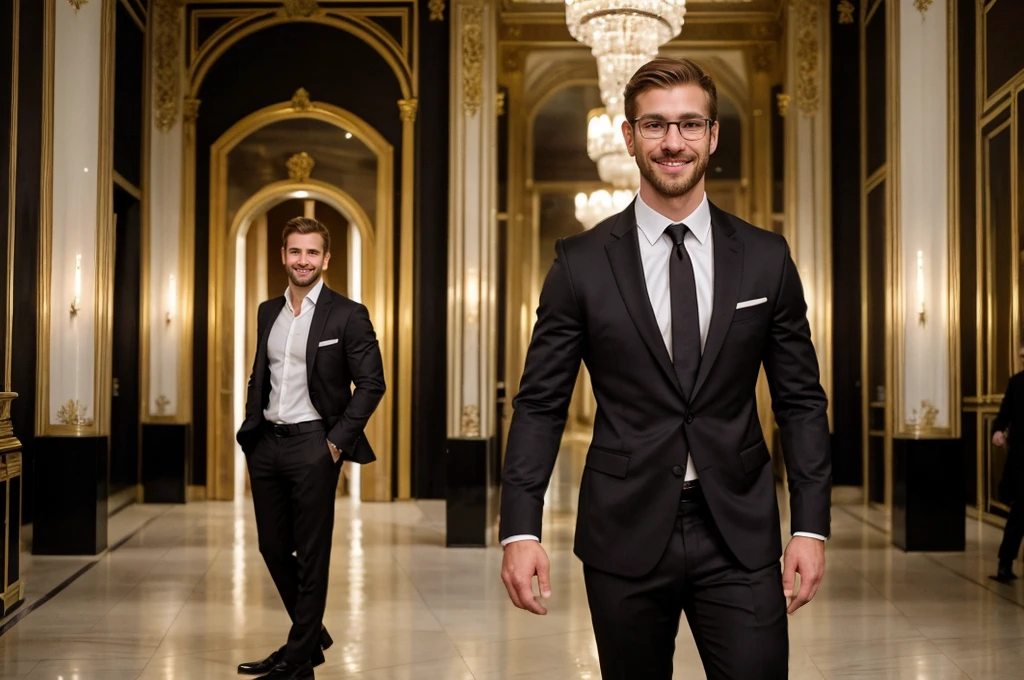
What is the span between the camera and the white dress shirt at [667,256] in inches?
83.0

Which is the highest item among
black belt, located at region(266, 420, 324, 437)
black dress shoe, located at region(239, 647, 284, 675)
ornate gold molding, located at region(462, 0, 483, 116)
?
ornate gold molding, located at region(462, 0, 483, 116)

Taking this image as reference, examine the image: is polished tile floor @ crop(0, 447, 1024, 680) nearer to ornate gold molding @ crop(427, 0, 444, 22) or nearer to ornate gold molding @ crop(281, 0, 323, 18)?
ornate gold molding @ crop(427, 0, 444, 22)

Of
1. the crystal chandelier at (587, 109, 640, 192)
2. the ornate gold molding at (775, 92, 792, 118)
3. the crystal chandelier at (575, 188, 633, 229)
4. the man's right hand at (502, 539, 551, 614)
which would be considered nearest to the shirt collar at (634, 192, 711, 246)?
the man's right hand at (502, 539, 551, 614)

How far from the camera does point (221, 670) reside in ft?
14.6

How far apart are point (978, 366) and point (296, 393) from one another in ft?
22.2

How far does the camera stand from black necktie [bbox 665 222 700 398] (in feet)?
6.79

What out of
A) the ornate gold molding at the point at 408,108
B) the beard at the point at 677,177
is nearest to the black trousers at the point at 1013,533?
the beard at the point at 677,177

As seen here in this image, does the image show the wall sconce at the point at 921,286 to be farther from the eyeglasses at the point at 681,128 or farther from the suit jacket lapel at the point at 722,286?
the eyeglasses at the point at 681,128

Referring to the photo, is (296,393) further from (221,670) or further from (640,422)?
(640,422)

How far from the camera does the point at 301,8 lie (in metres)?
10.3

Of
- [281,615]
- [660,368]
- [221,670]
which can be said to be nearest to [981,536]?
[281,615]

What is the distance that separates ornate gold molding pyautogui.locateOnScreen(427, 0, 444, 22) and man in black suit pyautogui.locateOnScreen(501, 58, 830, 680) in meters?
8.39

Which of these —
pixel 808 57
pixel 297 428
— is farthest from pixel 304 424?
pixel 808 57

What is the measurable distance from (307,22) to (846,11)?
15.6 feet
